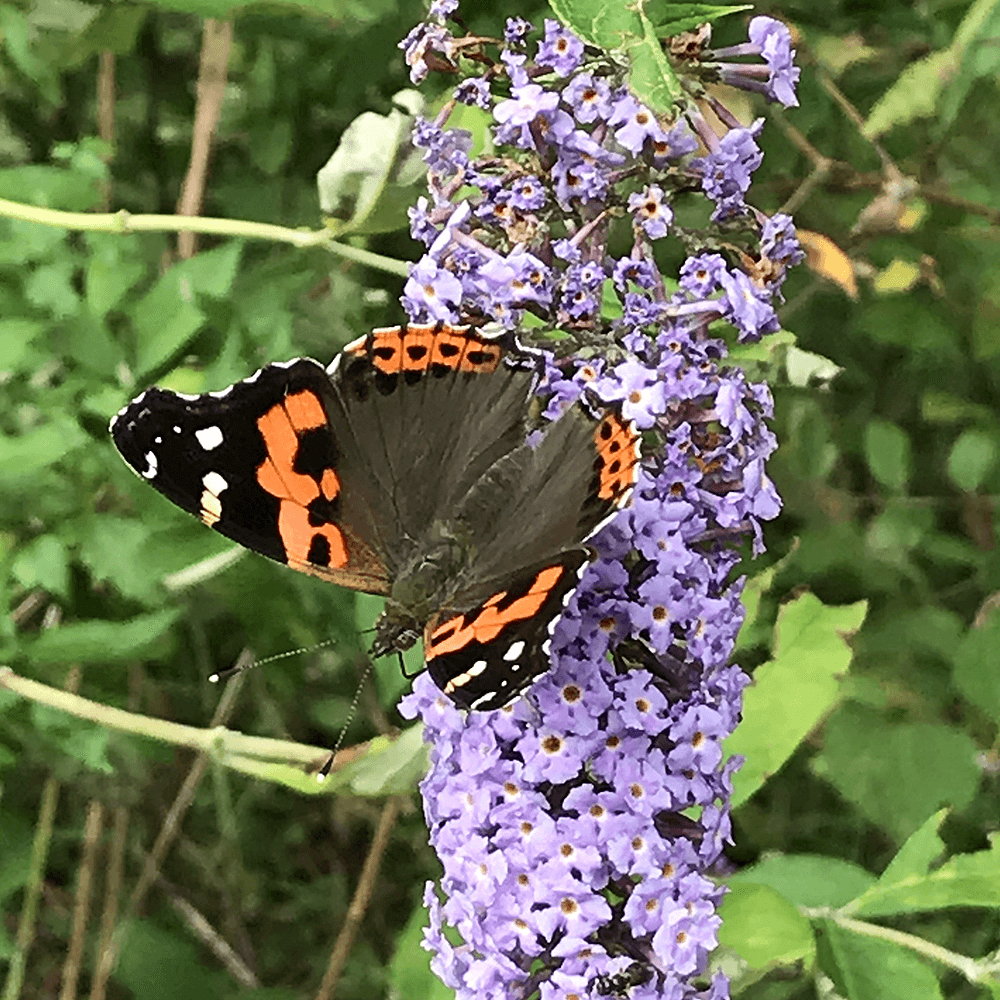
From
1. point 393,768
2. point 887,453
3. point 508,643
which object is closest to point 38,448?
point 393,768

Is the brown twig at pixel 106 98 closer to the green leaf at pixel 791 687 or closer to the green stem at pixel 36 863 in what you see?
the green stem at pixel 36 863

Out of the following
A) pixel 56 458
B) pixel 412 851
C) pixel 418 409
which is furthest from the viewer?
pixel 412 851

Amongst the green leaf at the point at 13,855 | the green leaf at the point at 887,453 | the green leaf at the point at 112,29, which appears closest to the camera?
the green leaf at the point at 112,29

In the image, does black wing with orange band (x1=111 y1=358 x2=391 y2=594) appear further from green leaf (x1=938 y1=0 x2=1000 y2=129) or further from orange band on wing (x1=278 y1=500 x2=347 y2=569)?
green leaf (x1=938 y1=0 x2=1000 y2=129)

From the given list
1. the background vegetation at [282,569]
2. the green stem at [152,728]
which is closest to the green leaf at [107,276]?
the background vegetation at [282,569]

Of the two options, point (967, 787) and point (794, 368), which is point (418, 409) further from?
point (967, 787)

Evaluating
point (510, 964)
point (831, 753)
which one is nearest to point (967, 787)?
point (831, 753)
